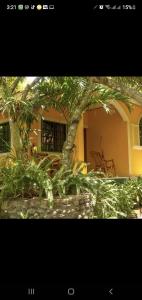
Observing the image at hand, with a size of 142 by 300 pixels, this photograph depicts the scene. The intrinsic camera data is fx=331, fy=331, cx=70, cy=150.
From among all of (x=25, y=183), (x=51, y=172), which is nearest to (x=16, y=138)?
(x=51, y=172)

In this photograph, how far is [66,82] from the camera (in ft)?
10.4

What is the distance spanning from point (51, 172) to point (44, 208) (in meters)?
0.72

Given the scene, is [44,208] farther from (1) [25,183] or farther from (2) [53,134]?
(2) [53,134]

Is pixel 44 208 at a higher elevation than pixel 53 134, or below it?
below

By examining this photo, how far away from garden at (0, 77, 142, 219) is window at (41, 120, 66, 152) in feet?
3.75

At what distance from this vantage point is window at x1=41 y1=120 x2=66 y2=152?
502 cm

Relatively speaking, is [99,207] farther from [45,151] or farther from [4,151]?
[45,151]

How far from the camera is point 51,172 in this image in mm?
3211
